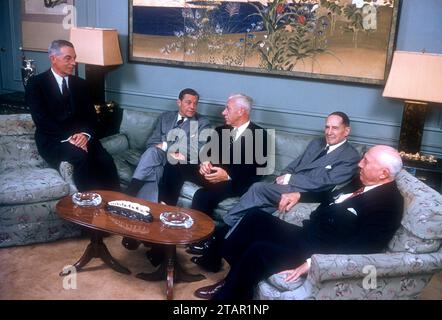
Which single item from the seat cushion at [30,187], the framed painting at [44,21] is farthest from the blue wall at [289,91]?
the seat cushion at [30,187]

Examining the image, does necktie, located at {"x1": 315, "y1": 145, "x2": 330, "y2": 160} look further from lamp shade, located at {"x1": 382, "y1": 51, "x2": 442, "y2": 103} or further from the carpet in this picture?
the carpet

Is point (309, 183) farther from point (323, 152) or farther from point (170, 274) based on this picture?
point (170, 274)

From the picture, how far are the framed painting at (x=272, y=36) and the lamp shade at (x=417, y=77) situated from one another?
397 mm

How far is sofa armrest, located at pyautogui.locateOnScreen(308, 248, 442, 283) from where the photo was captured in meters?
2.03

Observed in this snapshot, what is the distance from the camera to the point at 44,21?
4754 mm

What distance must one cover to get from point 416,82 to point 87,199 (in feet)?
7.60

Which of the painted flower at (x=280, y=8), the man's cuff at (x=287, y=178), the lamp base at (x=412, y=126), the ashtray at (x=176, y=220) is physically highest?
the painted flower at (x=280, y=8)

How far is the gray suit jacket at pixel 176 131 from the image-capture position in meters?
3.69

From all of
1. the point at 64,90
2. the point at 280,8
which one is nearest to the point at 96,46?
the point at 64,90

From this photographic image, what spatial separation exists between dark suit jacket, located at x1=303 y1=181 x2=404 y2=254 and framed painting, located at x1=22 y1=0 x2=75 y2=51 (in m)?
3.52

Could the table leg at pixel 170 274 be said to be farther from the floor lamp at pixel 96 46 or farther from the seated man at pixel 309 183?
the floor lamp at pixel 96 46

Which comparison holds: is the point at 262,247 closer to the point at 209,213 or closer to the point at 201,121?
the point at 209,213

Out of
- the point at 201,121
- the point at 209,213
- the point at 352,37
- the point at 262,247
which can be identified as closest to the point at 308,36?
the point at 352,37

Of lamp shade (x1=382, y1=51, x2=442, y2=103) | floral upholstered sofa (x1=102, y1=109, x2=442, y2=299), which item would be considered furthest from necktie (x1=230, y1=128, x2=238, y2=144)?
floral upholstered sofa (x1=102, y1=109, x2=442, y2=299)
